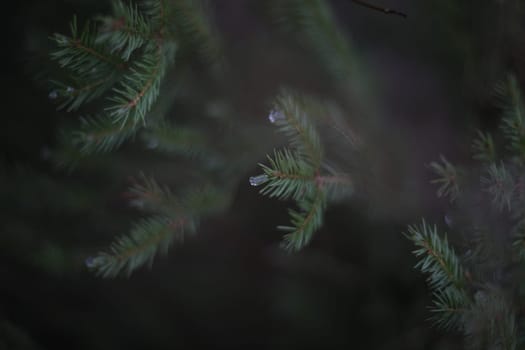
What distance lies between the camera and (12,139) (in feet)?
4.17

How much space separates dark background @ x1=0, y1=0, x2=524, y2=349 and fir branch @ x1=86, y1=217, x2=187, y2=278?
269 mm

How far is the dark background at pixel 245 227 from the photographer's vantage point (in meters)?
1.10

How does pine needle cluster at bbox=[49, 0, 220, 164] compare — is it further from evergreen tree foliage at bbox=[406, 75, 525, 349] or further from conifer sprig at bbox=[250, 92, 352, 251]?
evergreen tree foliage at bbox=[406, 75, 525, 349]

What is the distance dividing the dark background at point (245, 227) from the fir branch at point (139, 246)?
269mm

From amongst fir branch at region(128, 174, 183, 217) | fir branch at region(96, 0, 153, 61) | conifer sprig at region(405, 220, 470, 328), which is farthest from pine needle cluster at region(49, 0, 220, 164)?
conifer sprig at region(405, 220, 470, 328)

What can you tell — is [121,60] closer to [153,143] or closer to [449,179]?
[153,143]

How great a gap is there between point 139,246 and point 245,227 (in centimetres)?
69

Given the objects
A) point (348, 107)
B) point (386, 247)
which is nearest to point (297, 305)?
point (386, 247)

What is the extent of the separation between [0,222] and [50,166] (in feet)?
0.71

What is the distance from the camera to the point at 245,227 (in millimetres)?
1492

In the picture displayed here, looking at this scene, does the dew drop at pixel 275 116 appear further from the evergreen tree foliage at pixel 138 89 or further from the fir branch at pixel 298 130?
the evergreen tree foliage at pixel 138 89

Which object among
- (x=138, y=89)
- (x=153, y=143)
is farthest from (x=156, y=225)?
(x=138, y=89)

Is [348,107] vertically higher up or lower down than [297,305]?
higher up

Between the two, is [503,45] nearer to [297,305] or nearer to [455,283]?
[455,283]
